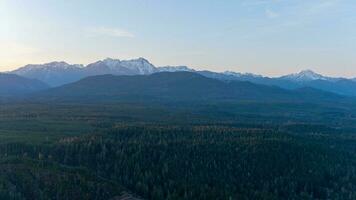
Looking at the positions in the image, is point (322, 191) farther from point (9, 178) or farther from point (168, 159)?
point (9, 178)

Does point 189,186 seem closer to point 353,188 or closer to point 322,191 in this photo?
point 322,191

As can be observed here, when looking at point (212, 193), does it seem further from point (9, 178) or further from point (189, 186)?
point (9, 178)

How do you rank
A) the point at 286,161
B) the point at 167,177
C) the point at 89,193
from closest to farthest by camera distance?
the point at 89,193 → the point at 167,177 → the point at 286,161

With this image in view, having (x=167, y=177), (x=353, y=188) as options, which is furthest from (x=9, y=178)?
(x=353, y=188)

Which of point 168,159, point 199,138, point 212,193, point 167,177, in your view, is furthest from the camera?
point 199,138

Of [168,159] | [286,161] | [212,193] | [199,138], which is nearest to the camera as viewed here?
[212,193]

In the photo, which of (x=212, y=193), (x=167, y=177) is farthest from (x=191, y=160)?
(x=212, y=193)

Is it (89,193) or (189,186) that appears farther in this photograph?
(189,186)

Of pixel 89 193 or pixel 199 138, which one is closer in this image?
pixel 89 193

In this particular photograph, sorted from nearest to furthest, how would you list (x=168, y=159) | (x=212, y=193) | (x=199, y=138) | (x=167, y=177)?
1. (x=212, y=193)
2. (x=167, y=177)
3. (x=168, y=159)
4. (x=199, y=138)
